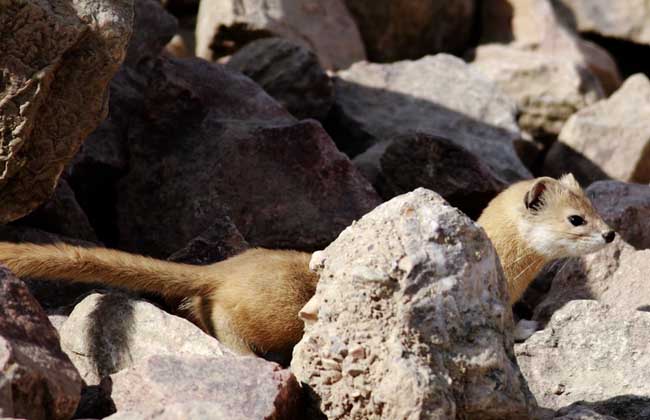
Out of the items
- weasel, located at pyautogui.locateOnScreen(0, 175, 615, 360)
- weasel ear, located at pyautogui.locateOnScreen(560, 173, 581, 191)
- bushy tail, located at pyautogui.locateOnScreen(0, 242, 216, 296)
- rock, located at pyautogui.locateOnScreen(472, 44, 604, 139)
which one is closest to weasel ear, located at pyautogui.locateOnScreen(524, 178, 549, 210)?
weasel ear, located at pyautogui.locateOnScreen(560, 173, 581, 191)

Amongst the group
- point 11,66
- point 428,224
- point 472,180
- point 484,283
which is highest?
point 11,66

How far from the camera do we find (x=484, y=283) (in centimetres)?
405

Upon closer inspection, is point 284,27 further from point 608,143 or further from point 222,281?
point 222,281

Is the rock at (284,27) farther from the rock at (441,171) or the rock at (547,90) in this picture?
the rock at (441,171)

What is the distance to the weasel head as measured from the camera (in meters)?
6.22

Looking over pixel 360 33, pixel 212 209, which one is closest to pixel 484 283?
pixel 212 209

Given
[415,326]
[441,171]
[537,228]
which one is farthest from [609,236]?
[415,326]

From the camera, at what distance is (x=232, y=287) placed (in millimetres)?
5109

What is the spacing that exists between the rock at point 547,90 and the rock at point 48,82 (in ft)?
17.8

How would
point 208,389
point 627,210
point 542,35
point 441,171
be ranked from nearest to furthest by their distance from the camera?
1. point 208,389
2. point 627,210
3. point 441,171
4. point 542,35

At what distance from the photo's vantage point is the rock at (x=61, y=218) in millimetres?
6008

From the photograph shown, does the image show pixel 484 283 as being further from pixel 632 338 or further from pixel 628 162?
pixel 628 162

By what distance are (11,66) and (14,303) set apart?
1.31 m

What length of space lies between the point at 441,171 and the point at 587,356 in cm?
229
